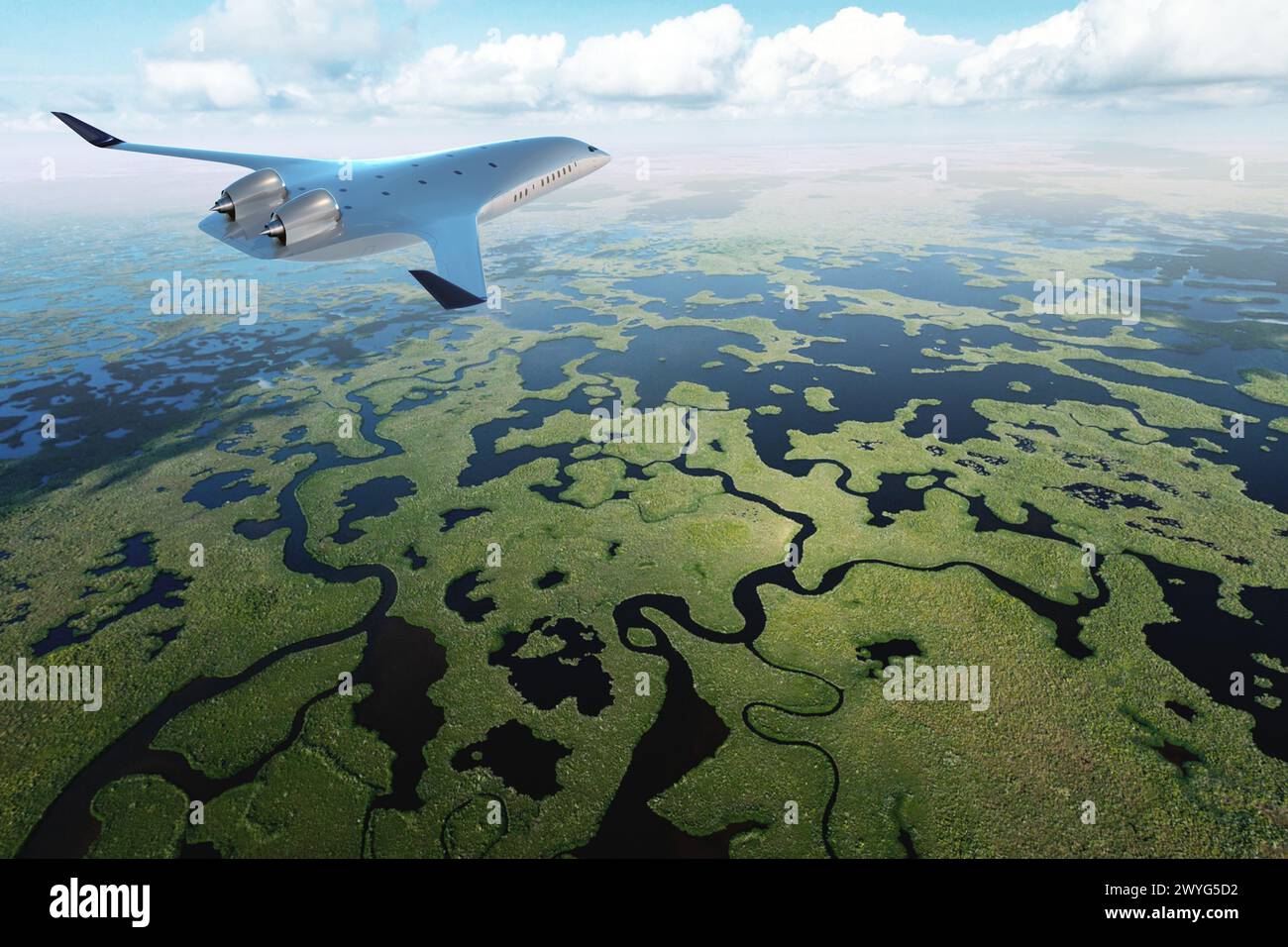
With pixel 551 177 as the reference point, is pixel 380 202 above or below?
below

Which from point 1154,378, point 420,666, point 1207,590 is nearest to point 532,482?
point 420,666

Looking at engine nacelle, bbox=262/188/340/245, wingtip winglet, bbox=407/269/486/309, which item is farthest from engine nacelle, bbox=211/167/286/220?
wingtip winglet, bbox=407/269/486/309

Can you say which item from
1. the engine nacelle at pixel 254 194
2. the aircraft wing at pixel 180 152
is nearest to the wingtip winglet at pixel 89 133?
the aircraft wing at pixel 180 152

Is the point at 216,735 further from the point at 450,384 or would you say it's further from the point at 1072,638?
the point at 450,384

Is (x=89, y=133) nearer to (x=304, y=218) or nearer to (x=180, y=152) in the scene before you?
(x=180, y=152)

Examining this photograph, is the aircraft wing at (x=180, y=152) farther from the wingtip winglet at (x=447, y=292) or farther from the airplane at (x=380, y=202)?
the wingtip winglet at (x=447, y=292)

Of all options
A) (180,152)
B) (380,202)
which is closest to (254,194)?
(380,202)
